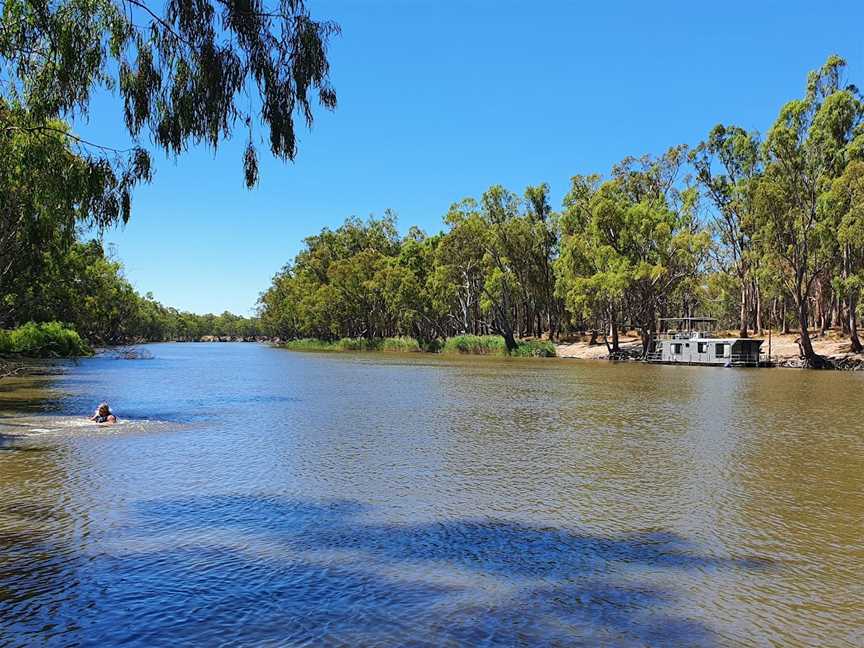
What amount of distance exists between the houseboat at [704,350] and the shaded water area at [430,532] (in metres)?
34.2

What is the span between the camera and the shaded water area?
20.3 ft

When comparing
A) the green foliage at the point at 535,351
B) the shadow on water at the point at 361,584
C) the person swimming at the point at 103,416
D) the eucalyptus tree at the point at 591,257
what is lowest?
the shadow on water at the point at 361,584

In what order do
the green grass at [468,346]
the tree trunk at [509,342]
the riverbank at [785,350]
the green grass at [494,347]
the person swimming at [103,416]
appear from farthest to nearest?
the tree trunk at [509,342] → the green grass at [468,346] → the green grass at [494,347] → the riverbank at [785,350] → the person swimming at [103,416]

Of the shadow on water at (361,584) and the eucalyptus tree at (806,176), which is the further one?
the eucalyptus tree at (806,176)

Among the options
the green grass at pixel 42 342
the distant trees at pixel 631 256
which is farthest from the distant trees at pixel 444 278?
the green grass at pixel 42 342

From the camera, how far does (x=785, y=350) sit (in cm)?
5656

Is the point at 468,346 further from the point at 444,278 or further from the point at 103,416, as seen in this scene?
the point at 103,416

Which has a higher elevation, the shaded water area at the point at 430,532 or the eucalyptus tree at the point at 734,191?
the eucalyptus tree at the point at 734,191

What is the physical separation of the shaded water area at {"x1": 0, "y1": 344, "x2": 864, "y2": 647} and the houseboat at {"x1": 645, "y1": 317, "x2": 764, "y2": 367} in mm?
34210

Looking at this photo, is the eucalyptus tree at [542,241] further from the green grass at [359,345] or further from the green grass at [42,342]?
the green grass at [42,342]

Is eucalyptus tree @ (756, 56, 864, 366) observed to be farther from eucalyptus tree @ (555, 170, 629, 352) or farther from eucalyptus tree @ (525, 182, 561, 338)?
eucalyptus tree @ (525, 182, 561, 338)

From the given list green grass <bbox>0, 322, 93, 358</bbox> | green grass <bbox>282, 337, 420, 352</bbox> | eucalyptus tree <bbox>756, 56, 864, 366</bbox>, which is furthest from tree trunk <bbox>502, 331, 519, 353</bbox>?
green grass <bbox>0, 322, 93, 358</bbox>

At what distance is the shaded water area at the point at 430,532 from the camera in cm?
620

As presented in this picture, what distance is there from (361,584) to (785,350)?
58711 mm
